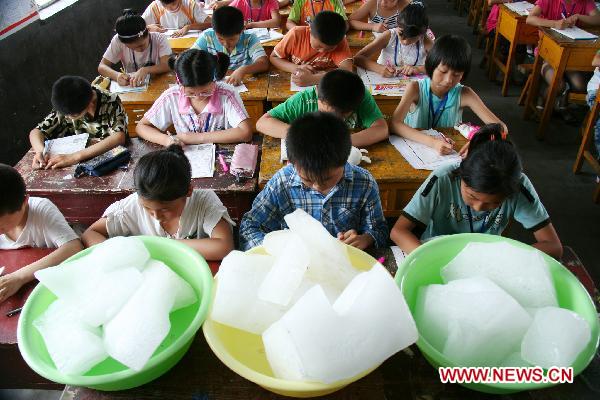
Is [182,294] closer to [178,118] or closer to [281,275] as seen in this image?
[281,275]

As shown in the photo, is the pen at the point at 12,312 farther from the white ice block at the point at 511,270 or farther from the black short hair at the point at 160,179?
the white ice block at the point at 511,270

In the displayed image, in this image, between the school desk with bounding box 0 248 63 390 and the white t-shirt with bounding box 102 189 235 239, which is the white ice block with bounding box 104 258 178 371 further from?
the white t-shirt with bounding box 102 189 235 239

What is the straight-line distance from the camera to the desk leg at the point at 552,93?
3.92m

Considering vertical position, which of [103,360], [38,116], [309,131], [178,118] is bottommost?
[38,116]

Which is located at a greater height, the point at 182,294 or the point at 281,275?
the point at 281,275

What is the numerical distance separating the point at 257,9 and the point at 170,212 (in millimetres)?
3972

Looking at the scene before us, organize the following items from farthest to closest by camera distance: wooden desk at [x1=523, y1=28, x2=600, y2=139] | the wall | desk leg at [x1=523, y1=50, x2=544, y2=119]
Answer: desk leg at [x1=523, y1=50, x2=544, y2=119] → the wall → wooden desk at [x1=523, y1=28, x2=600, y2=139]

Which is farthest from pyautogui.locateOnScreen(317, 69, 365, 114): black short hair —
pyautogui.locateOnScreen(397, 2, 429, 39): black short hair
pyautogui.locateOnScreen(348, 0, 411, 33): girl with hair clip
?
pyautogui.locateOnScreen(348, 0, 411, 33): girl with hair clip

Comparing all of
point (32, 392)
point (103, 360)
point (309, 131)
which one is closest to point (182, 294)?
point (103, 360)

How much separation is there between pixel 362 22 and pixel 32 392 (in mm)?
4271

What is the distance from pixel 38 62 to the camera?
4.43 m

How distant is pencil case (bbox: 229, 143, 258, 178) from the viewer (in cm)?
227

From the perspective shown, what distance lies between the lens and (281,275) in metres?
0.90

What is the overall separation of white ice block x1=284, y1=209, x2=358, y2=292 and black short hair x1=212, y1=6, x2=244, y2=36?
2886 mm
